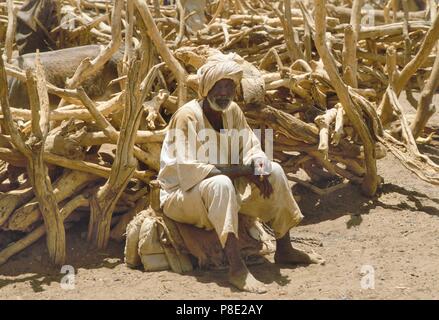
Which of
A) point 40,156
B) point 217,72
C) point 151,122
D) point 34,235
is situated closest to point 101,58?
point 151,122

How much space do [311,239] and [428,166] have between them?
1.04m

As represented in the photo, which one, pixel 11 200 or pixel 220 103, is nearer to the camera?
pixel 220 103

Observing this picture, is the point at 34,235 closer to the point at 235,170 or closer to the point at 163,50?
the point at 235,170

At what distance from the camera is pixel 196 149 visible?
3.98 metres

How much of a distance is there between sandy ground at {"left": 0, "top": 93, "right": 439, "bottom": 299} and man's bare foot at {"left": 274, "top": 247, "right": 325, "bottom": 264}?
0.05 meters

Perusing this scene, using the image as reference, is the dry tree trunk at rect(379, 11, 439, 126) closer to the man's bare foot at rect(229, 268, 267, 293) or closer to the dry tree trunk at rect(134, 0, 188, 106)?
the dry tree trunk at rect(134, 0, 188, 106)

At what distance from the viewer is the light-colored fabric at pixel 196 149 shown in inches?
154

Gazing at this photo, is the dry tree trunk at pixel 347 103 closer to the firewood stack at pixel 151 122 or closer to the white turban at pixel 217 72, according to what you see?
the firewood stack at pixel 151 122

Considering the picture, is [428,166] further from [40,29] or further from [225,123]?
[40,29]

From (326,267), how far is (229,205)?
780 millimetres

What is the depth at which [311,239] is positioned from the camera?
4.76 metres

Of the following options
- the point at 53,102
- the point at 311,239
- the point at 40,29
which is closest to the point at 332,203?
the point at 311,239

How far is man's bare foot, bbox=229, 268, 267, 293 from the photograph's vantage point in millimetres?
3711

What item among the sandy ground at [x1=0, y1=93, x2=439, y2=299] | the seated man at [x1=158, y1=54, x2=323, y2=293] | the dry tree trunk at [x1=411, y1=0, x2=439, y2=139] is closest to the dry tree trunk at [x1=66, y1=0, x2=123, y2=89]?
the sandy ground at [x1=0, y1=93, x2=439, y2=299]
